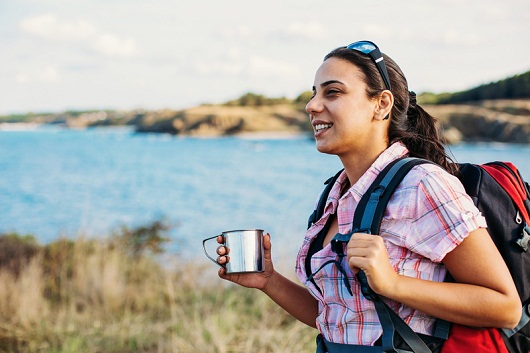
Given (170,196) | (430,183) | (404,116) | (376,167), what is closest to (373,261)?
(430,183)

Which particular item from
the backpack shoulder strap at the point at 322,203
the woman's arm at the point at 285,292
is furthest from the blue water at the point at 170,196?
the backpack shoulder strap at the point at 322,203

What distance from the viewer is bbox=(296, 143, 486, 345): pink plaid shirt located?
165 cm

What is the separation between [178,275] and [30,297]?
7.49 ft

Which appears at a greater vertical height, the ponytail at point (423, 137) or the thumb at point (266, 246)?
the ponytail at point (423, 137)

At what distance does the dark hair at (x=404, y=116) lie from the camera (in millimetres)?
1955

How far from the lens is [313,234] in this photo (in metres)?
2.12

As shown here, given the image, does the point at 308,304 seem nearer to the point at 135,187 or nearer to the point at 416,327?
the point at 416,327

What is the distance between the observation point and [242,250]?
7.02 ft

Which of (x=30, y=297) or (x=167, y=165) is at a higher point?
(x=167, y=165)

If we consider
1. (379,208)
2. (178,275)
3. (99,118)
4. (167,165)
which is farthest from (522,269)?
(99,118)

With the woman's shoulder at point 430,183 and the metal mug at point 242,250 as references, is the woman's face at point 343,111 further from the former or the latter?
the metal mug at point 242,250

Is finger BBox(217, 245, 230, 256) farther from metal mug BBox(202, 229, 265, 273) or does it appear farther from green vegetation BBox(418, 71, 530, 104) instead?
green vegetation BBox(418, 71, 530, 104)

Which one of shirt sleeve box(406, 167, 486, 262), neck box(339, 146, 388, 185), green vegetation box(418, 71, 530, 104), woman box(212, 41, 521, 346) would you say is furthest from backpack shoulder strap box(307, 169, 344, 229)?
green vegetation box(418, 71, 530, 104)

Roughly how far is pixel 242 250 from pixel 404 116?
0.71 m
